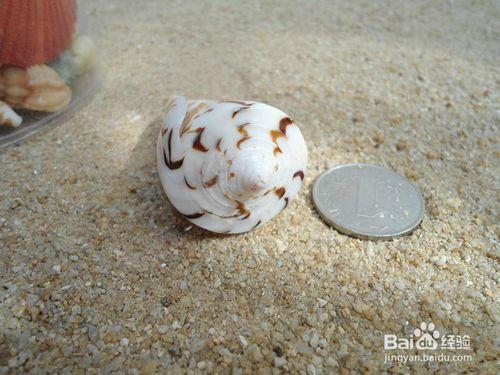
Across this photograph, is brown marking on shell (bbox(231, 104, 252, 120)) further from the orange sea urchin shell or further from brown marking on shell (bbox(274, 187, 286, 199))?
the orange sea urchin shell

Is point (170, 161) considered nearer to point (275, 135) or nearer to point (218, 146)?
point (218, 146)

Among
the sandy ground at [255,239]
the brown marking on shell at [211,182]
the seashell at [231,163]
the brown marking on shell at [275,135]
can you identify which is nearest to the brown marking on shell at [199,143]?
the seashell at [231,163]

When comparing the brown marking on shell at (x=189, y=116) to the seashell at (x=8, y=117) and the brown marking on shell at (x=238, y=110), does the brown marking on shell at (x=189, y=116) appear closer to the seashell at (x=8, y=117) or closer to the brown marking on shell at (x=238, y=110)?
the brown marking on shell at (x=238, y=110)

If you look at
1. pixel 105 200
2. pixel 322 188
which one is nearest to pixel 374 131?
pixel 322 188

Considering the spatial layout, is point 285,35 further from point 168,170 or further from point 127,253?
point 127,253

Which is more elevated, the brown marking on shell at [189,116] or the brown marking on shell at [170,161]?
the brown marking on shell at [189,116]

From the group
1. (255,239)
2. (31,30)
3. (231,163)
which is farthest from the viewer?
(31,30)

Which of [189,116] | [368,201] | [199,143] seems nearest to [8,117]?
[189,116]
